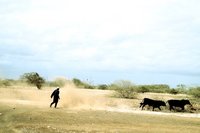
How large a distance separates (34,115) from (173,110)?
1865 centimetres

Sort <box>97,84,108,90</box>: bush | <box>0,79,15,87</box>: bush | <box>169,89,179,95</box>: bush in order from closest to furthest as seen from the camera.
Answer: <box>0,79,15,87</box>: bush < <box>169,89,179,95</box>: bush < <box>97,84,108,90</box>: bush

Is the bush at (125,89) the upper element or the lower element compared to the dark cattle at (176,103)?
upper

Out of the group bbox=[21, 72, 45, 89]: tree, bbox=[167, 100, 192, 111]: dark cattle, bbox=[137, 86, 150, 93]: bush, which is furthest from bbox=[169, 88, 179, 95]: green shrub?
bbox=[167, 100, 192, 111]: dark cattle

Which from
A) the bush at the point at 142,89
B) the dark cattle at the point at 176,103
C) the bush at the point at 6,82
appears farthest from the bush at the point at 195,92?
the bush at the point at 6,82

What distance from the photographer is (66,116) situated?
35.2m

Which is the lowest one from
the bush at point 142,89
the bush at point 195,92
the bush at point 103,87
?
the bush at point 195,92

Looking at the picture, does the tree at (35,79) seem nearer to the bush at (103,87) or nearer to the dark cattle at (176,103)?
the bush at (103,87)

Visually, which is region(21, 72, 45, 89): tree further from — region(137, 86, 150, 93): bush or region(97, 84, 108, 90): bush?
region(137, 86, 150, 93): bush

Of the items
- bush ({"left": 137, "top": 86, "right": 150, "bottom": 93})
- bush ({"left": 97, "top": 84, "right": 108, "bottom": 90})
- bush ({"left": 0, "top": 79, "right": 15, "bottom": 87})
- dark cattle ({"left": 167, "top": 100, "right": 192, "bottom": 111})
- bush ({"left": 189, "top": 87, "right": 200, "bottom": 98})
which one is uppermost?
bush ({"left": 97, "top": 84, "right": 108, "bottom": 90})

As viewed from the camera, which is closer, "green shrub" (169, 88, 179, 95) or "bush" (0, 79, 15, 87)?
"bush" (0, 79, 15, 87)

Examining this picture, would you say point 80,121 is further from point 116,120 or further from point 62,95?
point 62,95

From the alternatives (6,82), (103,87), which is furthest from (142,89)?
(6,82)

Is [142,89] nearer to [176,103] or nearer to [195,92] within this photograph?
[195,92]

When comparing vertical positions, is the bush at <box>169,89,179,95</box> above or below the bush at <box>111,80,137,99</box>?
above
